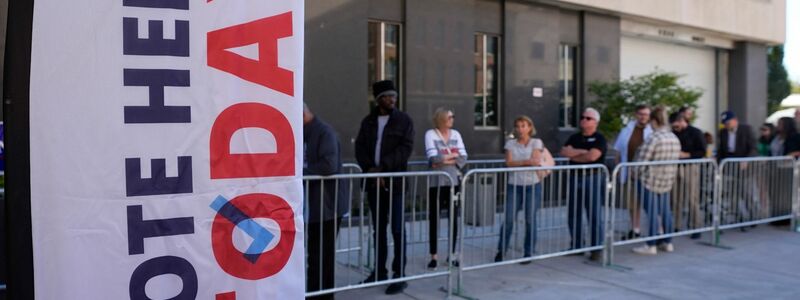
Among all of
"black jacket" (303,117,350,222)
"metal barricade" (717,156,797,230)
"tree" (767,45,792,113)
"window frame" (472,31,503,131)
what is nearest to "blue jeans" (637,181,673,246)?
"metal barricade" (717,156,797,230)

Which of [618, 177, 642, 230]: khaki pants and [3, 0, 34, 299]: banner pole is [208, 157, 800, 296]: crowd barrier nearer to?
[618, 177, 642, 230]: khaki pants

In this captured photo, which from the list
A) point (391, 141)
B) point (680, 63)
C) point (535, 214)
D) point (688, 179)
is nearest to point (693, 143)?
point (688, 179)

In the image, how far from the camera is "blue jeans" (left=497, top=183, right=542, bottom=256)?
6.91 meters

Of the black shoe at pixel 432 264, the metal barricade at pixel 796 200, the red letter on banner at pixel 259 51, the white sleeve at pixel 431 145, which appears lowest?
the black shoe at pixel 432 264

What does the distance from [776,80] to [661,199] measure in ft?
90.8

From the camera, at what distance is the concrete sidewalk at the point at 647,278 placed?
19.6 ft

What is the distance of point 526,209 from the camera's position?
706 cm

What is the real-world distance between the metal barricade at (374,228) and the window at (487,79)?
4982 mm

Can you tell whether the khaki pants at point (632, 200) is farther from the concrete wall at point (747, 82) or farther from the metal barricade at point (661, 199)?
the concrete wall at point (747, 82)

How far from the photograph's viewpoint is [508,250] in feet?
24.8

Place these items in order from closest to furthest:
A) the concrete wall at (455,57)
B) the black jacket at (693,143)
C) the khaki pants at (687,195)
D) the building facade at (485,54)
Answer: the khaki pants at (687,195) < the black jacket at (693,143) < the concrete wall at (455,57) < the building facade at (485,54)

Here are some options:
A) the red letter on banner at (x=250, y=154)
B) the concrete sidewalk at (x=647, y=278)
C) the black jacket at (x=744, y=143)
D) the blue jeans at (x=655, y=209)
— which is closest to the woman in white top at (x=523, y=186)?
the concrete sidewalk at (x=647, y=278)

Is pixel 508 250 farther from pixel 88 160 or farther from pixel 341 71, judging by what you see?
pixel 88 160

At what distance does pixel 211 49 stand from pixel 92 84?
0.46 metres
